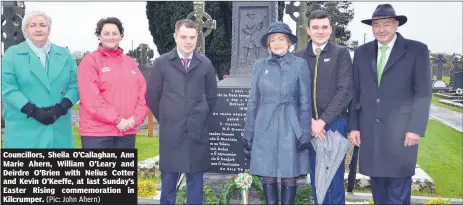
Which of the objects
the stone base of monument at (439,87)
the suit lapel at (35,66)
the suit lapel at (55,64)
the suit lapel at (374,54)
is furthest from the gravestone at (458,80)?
the suit lapel at (35,66)

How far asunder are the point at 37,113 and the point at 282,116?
2.29 meters

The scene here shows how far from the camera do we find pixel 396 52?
407cm

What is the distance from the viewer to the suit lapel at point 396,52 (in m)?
4.04

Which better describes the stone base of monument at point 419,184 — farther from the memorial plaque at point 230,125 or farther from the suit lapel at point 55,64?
the suit lapel at point 55,64

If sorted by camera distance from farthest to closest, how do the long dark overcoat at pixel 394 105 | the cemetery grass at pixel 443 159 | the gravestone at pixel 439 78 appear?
the gravestone at pixel 439 78 < the cemetery grass at pixel 443 159 < the long dark overcoat at pixel 394 105

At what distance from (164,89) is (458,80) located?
734 inches

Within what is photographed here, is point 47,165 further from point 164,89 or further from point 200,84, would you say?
point 200,84

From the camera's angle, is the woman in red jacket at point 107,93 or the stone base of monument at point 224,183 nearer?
the woman in red jacket at point 107,93

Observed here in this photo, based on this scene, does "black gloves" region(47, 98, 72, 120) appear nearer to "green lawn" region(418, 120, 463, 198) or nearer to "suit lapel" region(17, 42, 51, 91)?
"suit lapel" region(17, 42, 51, 91)

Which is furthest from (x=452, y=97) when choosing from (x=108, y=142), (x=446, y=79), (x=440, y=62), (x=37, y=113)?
(x=37, y=113)

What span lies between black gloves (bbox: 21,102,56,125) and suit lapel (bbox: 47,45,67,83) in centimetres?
31

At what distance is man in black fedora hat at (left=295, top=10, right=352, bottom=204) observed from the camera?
411cm

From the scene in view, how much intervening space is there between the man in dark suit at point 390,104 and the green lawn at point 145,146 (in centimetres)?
513

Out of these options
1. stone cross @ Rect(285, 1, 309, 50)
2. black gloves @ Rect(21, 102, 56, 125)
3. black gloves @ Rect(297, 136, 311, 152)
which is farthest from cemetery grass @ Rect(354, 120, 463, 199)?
black gloves @ Rect(21, 102, 56, 125)
